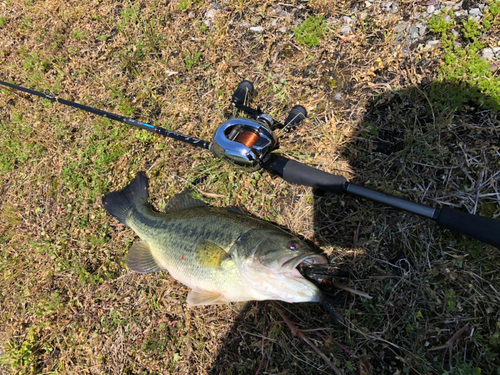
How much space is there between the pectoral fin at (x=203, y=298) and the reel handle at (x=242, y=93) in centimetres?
194

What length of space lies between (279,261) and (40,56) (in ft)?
17.0

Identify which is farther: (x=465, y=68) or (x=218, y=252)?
(x=465, y=68)

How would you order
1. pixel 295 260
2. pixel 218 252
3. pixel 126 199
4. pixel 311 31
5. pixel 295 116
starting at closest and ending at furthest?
pixel 295 260
pixel 218 252
pixel 295 116
pixel 311 31
pixel 126 199

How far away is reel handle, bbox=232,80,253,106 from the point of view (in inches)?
128

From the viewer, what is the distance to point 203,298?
2865 millimetres

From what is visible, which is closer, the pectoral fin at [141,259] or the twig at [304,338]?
the twig at [304,338]

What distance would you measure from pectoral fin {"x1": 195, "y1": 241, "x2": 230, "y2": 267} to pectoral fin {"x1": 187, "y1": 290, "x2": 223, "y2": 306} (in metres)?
0.31

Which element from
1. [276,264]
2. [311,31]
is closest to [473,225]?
[276,264]

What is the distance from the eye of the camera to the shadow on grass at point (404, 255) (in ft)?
8.46

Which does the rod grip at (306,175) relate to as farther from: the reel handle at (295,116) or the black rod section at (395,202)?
the reel handle at (295,116)

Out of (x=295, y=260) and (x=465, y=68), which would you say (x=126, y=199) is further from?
(x=465, y=68)

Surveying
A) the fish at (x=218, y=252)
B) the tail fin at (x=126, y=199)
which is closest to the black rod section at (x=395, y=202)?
the fish at (x=218, y=252)

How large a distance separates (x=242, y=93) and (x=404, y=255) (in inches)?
89.8

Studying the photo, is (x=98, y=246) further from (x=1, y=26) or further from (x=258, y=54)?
(x=1, y=26)
